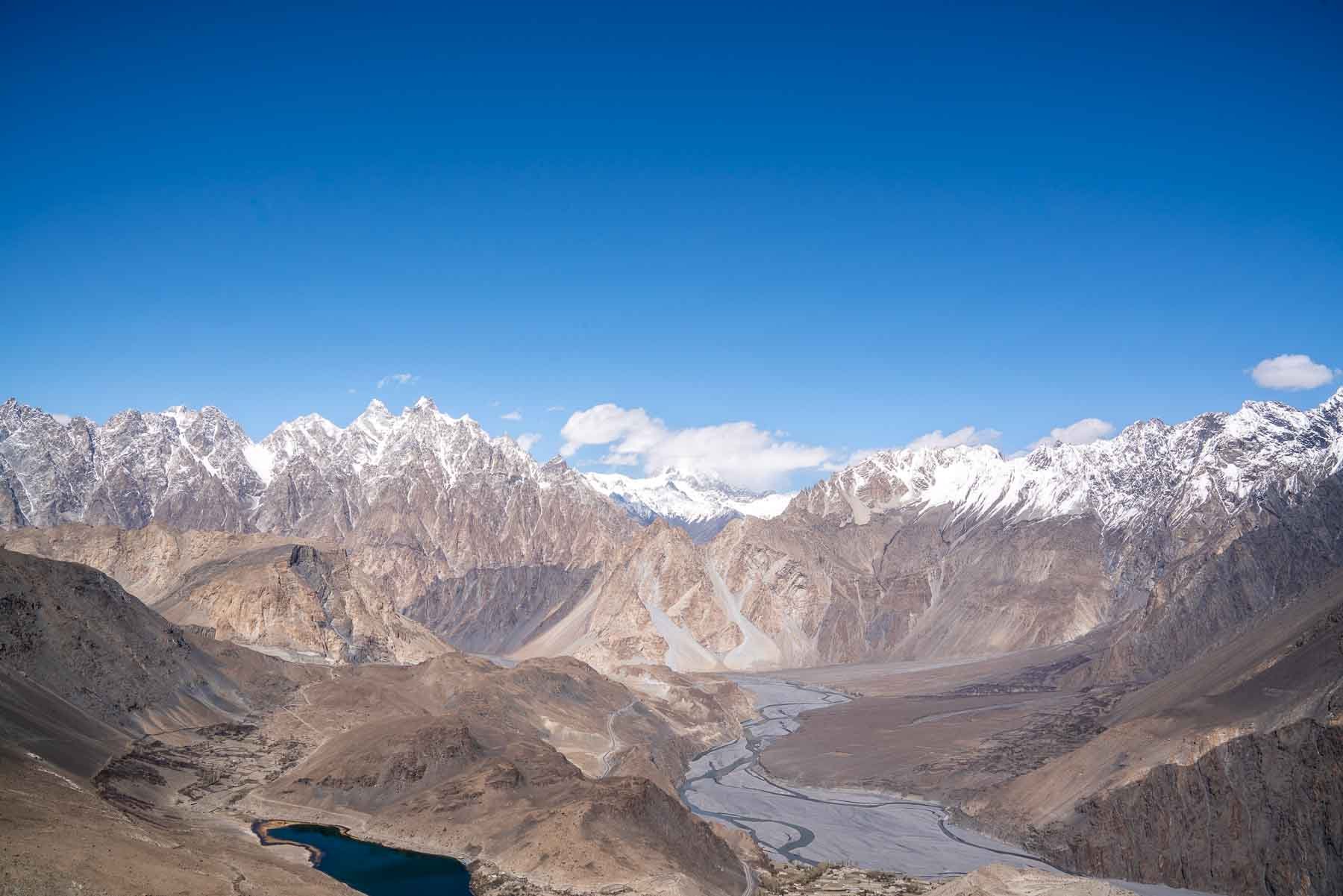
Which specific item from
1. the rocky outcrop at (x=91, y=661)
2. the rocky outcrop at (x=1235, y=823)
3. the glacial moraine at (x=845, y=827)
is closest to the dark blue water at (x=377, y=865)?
the rocky outcrop at (x=91, y=661)

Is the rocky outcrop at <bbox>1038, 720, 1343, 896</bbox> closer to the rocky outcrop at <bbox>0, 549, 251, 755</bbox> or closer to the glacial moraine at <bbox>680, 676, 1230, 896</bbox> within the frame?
the glacial moraine at <bbox>680, 676, 1230, 896</bbox>

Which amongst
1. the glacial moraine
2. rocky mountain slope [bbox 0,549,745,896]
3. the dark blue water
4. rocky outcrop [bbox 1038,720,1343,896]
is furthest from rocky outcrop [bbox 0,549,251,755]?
rocky outcrop [bbox 1038,720,1343,896]

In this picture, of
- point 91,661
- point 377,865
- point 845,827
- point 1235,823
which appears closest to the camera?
point 1235,823

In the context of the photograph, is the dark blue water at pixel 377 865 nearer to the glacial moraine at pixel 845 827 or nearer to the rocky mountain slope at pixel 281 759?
the rocky mountain slope at pixel 281 759

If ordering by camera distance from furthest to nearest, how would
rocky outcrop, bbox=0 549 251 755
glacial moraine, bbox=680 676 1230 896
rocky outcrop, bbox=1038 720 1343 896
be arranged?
rocky outcrop, bbox=0 549 251 755 → glacial moraine, bbox=680 676 1230 896 → rocky outcrop, bbox=1038 720 1343 896

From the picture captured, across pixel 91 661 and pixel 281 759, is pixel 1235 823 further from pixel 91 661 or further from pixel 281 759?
pixel 91 661

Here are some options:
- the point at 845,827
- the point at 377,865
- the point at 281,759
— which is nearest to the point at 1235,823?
the point at 845,827

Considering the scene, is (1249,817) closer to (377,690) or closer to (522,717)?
(522,717)
